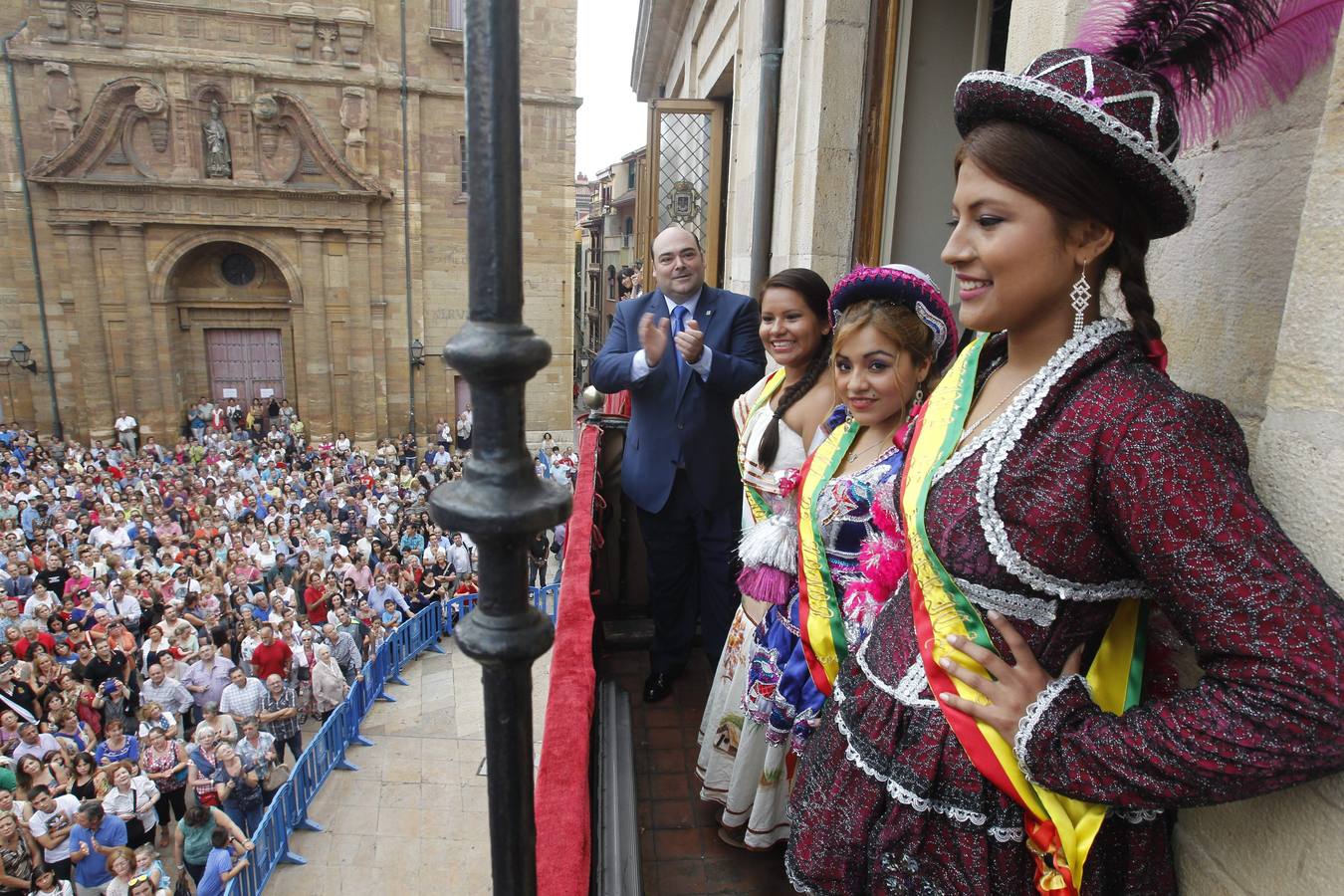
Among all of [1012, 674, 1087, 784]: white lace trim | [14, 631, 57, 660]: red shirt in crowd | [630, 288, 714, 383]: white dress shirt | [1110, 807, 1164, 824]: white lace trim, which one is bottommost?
[14, 631, 57, 660]: red shirt in crowd

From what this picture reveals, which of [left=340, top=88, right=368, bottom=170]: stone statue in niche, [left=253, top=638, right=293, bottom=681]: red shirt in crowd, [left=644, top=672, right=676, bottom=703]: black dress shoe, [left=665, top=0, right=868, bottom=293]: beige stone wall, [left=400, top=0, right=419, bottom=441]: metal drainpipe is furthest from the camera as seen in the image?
[left=400, top=0, right=419, bottom=441]: metal drainpipe

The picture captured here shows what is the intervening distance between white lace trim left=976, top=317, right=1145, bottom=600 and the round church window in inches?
888

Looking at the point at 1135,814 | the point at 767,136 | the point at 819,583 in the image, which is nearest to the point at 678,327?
the point at 819,583

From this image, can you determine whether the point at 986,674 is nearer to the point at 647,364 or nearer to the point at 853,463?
the point at 853,463

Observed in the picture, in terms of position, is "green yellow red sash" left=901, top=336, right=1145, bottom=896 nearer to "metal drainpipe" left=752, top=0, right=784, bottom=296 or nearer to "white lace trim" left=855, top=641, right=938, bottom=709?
"white lace trim" left=855, top=641, right=938, bottom=709

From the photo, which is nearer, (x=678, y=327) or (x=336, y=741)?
(x=678, y=327)

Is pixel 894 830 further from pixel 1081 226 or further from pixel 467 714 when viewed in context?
pixel 467 714

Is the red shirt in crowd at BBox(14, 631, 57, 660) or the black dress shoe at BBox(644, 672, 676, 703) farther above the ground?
the black dress shoe at BBox(644, 672, 676, 703)

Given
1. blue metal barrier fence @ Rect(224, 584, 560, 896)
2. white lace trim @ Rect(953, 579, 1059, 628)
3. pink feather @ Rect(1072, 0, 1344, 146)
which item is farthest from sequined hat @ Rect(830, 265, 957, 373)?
blue metal barrier fence @ Rect(224, 584, 560, 896)

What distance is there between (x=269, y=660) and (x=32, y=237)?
16704 mm

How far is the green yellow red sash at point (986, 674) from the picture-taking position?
43.7 inches

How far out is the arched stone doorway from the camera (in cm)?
1995

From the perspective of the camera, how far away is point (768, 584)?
89.0 inches

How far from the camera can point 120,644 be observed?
765 cm
